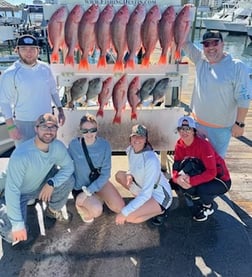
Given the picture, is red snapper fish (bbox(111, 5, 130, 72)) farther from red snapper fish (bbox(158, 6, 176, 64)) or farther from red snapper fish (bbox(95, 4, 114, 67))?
red snapper fish (bbox(158, 6, 176, 64))

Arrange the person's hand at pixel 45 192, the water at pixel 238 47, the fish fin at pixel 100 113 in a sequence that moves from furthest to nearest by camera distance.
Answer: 1. the water at pixel 238 47
2. the fish fin at pixel 100 113
3. the person's hand at pixel 45 192

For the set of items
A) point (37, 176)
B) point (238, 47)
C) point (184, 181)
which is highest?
point (37, 176)

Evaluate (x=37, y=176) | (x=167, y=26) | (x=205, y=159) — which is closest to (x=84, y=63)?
(x=167, y=26)

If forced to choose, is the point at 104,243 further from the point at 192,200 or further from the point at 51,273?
the point at 192,200

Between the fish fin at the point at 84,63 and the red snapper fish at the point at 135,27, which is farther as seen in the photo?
the fish fin at the point at 84,63

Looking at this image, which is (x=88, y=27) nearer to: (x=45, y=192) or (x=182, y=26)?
(x=182, y=26)

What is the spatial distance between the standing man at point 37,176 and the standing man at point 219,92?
48.8 inches

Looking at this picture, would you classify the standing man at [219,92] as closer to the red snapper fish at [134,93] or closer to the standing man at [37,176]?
the red snapper fish at [134,93]

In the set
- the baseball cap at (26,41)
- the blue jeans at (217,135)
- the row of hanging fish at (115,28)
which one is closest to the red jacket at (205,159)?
the blue jeans at (217,135)

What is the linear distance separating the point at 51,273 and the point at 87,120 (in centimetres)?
113

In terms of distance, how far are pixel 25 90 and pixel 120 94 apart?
84cm

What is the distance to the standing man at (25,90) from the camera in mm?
2639

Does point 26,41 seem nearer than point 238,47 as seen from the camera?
Yes

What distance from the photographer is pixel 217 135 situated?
2.87 metres
